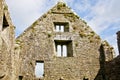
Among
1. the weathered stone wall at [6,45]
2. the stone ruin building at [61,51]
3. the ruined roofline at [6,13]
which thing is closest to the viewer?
the weathered stone wall at [6,45]

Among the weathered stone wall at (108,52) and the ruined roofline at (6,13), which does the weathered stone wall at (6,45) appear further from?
the weathered stone wall at (108,52)

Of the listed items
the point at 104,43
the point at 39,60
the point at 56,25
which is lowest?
the point at 39,60

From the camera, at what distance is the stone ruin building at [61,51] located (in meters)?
14.6

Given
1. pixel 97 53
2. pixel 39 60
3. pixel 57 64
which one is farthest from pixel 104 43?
pixel 39 60

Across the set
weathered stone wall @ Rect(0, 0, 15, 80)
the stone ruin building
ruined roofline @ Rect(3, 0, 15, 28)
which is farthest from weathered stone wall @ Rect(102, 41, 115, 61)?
ruined roofline @ Rect(3, 0, 15, 28)

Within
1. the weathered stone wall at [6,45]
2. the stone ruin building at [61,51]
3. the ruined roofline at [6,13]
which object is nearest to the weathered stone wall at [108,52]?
the stone ruin building at [61,51]

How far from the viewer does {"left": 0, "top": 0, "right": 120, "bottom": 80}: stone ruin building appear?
575 inches

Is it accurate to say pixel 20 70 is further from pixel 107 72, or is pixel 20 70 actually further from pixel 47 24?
pixel 107 72

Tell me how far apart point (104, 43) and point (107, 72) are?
204 centimetres

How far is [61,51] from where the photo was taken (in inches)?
615

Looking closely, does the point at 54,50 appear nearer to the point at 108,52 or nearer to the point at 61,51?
the point at 61,51

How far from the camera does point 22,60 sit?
583 inches

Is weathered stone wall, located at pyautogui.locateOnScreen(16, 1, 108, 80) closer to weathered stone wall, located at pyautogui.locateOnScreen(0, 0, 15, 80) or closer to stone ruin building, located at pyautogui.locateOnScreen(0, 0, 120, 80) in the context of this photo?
stone ruin building, located at pyautogui.locateOnScreen(0, 0, 120, 80)

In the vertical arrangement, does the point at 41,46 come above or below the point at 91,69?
above
